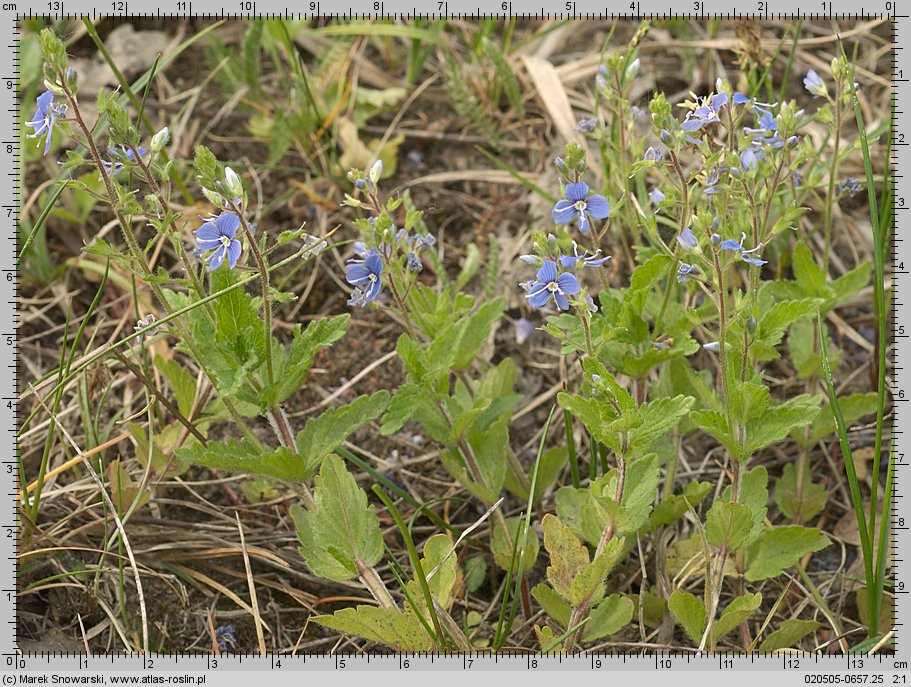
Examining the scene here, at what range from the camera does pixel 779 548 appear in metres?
3.17

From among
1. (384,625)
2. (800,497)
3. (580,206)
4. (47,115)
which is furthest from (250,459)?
(800,497)

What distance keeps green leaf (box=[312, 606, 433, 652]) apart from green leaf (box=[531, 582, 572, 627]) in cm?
36

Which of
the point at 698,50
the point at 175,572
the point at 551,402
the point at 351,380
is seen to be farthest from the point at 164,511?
the point at 698,50

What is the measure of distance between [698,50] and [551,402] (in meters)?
2.16

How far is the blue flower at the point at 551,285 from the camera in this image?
111 inches

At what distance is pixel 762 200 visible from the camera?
2.99 m

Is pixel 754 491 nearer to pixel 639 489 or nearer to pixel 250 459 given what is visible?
pixel 639 489

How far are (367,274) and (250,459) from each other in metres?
0.65

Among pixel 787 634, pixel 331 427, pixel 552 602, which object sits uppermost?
pixel 331 427

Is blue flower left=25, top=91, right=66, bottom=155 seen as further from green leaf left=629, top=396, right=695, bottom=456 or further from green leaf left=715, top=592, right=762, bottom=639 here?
green leaf left=715, top=592, right=762, bottom=639

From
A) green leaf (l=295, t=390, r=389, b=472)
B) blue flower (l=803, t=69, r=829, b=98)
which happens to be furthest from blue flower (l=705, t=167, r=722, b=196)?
green leaf (l=295, t=390, r=389, b=472)

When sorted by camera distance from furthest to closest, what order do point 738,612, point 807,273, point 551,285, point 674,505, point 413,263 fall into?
1. point 807,273
2. point 674,505
3. point 413,263
4. point 738,612
5. point 551,285

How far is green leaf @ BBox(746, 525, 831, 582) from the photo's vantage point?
10.3ft

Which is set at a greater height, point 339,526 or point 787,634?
point 339,526
